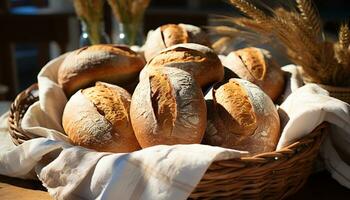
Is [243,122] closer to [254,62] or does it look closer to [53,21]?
[254,62]

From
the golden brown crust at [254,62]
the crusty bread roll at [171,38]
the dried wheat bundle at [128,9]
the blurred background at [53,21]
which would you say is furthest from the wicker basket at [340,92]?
the blurred background at [53,21]

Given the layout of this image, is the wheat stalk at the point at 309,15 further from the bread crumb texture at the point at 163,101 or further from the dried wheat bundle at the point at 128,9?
the dried wheat bundle at the point at 128,9

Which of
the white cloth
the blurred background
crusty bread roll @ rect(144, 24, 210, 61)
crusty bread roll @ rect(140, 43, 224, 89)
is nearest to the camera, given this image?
the white cloth

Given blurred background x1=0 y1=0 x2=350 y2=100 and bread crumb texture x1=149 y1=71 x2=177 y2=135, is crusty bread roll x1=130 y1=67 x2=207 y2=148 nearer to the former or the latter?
bread crumb texture x1=149 y1=71 x2=177 y2=135

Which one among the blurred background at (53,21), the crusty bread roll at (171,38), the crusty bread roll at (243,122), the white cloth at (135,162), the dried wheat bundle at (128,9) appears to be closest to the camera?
the white cloth at (135,162)

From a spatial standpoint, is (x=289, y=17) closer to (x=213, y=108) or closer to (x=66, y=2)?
(x=213, y=108)

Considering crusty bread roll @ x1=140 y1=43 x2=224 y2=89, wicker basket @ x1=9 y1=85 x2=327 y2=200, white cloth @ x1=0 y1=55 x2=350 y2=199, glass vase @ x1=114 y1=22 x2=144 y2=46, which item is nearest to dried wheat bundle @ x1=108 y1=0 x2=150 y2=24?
glass vase @ x1=114 y1=22 x2=144 y2=46
